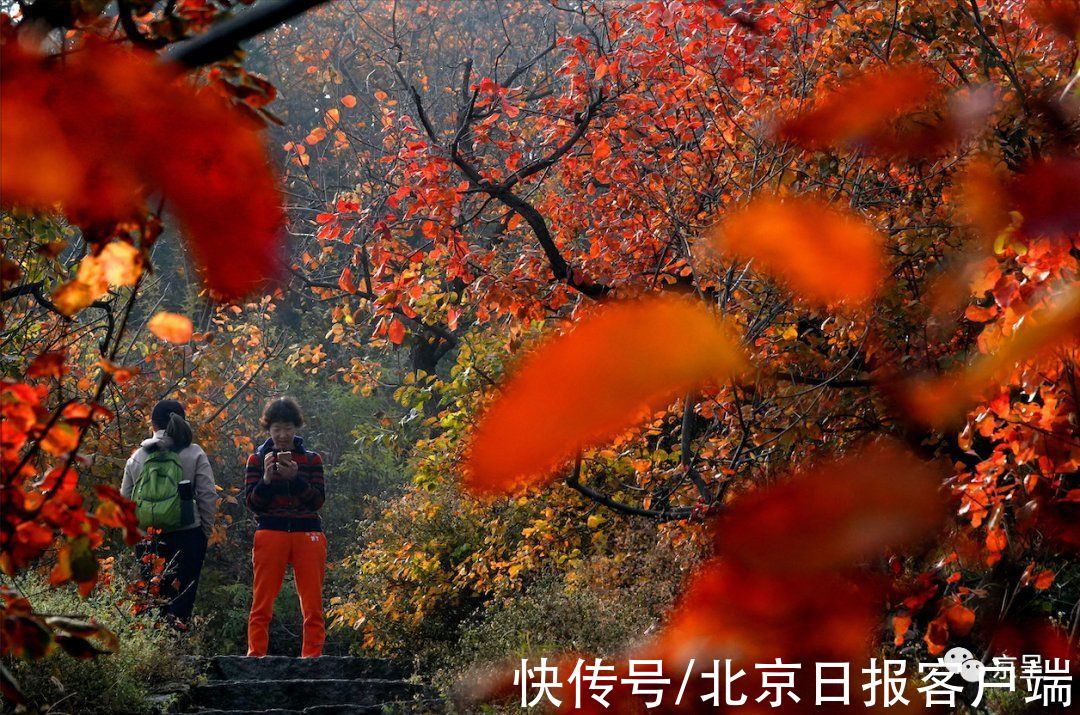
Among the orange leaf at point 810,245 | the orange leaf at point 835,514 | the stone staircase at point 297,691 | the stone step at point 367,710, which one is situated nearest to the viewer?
the orange leaf at point 810,245

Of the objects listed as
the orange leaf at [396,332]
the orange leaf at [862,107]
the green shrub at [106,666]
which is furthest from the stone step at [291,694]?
the orange leaf at [862,107]

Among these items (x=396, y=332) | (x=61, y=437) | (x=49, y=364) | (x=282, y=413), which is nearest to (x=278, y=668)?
(x=282, y=413)

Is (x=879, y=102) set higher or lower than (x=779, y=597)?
higher

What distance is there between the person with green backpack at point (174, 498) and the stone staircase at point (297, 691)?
632 mm

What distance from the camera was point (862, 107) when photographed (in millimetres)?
6363

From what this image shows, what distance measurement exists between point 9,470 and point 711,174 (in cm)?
519

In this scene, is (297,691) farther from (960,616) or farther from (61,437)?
(61,437)

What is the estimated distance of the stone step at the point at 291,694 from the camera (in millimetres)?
7270

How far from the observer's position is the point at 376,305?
7.24 m

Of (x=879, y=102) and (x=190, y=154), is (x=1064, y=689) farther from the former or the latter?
(x=190, y=154)

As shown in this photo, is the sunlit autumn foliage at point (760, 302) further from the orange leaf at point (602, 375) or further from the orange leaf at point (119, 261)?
the orange leaf at point (119, 261)

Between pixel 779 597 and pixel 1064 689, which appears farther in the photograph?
pixel 779 597

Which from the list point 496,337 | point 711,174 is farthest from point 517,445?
point 711,174

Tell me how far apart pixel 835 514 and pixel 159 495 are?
4698 millimetres
